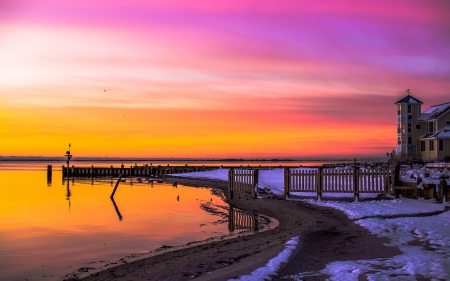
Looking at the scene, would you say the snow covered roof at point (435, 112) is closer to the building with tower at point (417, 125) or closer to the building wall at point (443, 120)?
the building with tower at point (417, 125)

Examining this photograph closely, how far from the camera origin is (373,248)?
33.2 ft

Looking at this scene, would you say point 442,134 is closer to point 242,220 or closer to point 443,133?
point 443,133

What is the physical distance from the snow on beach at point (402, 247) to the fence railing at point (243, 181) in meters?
7.20

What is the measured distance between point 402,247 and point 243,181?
53.1 feet

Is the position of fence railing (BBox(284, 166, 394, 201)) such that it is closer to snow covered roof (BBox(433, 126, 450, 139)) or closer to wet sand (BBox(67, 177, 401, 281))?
wet sand (BBox(67, 177, 401, 281))

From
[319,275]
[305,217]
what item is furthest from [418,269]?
[305,217]

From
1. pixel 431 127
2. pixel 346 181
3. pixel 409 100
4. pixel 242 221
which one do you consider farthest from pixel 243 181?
pixel 409 100

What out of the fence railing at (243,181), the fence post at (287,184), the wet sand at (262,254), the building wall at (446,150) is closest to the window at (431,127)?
the building wall at (446,150)

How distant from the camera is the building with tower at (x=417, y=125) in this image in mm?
62719

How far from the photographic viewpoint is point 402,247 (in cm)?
1001

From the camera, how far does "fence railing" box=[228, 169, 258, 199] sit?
24188mm

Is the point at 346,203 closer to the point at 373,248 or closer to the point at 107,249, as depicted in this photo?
the point at 373,248

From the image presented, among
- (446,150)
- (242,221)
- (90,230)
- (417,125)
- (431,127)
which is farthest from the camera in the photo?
(417,125)

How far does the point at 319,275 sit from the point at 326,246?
3.08 meters
